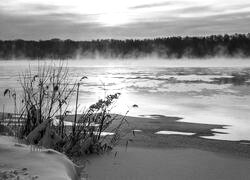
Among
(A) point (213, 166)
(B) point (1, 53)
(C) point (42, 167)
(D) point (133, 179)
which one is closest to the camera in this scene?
(C) point (42, 167)

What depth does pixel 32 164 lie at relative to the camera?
Answer: 3232 mm

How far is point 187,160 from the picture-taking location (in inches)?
208

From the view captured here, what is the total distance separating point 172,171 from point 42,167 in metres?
1.92

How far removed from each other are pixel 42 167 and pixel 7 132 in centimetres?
211

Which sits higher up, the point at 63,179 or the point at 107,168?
the point at 63,179

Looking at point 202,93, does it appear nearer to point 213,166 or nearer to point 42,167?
point 213,166

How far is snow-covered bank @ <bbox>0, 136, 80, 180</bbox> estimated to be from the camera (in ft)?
9.79

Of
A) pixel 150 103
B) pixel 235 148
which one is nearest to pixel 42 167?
pixel 235 148

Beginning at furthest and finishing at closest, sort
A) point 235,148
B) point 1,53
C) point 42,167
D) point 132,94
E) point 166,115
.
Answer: point 1,53 → point 132,94 → point 166,115 → point 235,148 → point 42,167

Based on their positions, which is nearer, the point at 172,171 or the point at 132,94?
the point at 172,171

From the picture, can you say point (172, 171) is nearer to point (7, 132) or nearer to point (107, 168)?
point (107, 168)

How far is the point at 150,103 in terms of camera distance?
1173 centimetres

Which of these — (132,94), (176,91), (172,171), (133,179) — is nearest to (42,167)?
(133,179)

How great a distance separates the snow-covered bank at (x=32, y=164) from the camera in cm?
298
